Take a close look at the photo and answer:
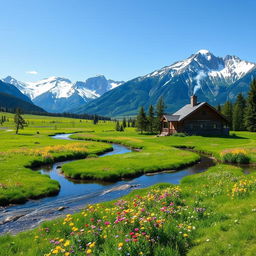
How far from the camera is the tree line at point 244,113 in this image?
85725 mm

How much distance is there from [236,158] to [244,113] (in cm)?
6896

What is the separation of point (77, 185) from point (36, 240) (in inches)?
614

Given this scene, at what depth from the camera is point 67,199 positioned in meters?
20.5

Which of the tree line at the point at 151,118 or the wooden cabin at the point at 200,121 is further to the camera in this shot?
the tree line at the point at 151,118

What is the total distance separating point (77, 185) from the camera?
992 inches

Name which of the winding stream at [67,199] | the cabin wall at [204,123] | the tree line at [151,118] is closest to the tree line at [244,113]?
the cabin wall at [204,123]

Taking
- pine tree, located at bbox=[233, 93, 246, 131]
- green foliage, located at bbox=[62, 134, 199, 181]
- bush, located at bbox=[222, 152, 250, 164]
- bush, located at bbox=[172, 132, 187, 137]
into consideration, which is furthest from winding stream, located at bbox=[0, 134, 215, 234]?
pine tree, located at bbox=[233, 93, 246, 131]

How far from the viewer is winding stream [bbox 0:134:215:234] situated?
15648 mm

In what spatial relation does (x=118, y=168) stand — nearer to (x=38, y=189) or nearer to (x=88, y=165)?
(x=88, y=165)

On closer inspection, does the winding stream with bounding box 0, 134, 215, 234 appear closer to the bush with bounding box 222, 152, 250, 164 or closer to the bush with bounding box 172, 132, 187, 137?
the bush with bounding box 222, 152, 250, 164

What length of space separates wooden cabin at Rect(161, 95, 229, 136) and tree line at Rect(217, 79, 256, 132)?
23.6 ft

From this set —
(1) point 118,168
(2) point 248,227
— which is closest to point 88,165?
(1) point 118,168

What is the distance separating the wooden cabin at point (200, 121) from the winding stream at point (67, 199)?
44.7m

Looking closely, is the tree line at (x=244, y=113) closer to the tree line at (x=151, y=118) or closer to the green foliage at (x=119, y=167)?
the tree line at (x=151, y=118)
